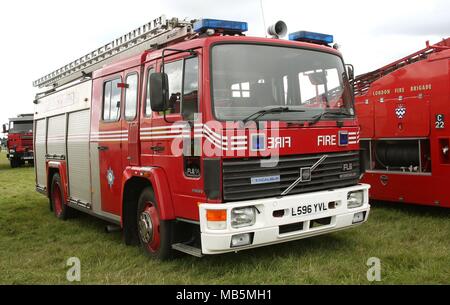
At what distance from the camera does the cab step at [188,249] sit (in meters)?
4.71

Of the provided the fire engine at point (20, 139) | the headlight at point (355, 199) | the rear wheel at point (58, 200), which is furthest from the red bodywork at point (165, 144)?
the fire engine at point (20, 139)

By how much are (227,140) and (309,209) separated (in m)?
1.18

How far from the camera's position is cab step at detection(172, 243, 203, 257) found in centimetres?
471

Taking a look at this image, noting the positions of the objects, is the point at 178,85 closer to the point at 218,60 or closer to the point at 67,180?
the point at 218,60

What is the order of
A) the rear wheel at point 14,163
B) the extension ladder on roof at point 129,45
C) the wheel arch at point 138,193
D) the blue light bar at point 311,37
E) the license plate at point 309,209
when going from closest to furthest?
the license plate at point 309,209
the wheel arch at point 138,193
the blue light bar at point 311,37
the extension ladder on roof at point 129,45
the rear wheel at point 14,163

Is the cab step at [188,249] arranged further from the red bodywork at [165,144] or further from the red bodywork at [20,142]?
the red bodywork at [20,142]

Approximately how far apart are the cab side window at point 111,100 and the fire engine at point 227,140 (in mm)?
35

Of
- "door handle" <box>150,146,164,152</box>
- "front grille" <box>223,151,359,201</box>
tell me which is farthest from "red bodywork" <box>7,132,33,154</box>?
"front grille" <box>223,151,359,201</box>

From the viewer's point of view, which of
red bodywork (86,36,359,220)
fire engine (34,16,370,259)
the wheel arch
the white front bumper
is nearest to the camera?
the white front bumper

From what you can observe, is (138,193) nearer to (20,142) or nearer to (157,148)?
(157,148)

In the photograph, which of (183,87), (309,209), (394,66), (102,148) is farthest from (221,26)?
(394,66)

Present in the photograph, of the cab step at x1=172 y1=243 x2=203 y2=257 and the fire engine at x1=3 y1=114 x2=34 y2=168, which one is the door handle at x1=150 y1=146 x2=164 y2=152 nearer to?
the cab step at x1=172 y1=243 x2=203 y2=257

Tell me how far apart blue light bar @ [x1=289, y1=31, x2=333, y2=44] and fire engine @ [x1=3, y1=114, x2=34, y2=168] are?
21.5m

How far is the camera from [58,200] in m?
8.85
